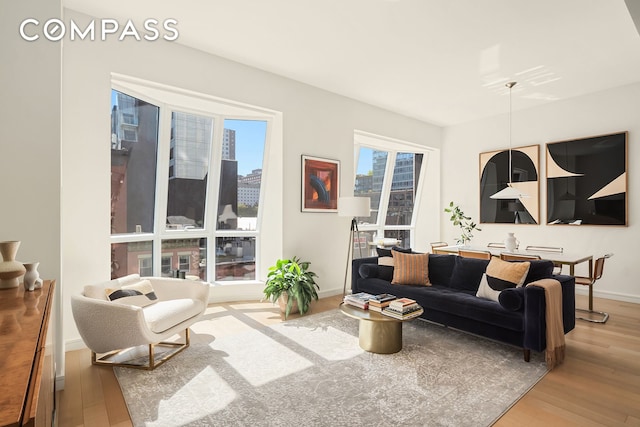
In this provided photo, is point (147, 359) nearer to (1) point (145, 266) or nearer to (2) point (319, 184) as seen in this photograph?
(1) point (145, 266)

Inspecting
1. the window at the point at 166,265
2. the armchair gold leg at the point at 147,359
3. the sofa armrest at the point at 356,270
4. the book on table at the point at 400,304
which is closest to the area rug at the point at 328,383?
the armchair gold leg at the point at 147,359

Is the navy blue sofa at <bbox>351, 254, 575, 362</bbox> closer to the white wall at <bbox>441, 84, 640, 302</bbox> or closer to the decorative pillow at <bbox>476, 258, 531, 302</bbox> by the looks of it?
the decorative pillow at <bbox>476, 258, 531, 302</bbox>

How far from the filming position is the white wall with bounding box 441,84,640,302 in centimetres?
504

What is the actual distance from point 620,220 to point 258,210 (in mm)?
5472

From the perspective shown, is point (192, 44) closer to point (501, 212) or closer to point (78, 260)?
point (78, 260)

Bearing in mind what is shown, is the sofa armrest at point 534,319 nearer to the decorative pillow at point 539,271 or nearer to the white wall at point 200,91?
the decorative pillow at point 539,271

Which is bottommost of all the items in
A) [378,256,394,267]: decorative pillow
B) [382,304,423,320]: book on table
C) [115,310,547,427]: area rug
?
[115,310,547,427]: area rug

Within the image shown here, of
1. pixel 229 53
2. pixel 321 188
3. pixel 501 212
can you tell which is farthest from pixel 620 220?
pixel 229 53

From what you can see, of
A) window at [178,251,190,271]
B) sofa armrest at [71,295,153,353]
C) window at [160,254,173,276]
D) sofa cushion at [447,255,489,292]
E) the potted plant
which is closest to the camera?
sofa armrest at [71,295,153,353]

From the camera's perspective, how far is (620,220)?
16.7ft

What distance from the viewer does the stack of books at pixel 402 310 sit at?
3.19 metres

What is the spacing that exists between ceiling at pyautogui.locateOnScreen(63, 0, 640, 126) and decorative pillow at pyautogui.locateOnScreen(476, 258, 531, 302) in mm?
2452

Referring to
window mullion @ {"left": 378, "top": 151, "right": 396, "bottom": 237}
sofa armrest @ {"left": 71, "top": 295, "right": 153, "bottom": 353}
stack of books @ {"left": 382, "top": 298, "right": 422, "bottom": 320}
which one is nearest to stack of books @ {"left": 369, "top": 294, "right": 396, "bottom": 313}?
stack of books @ {"left": 382, "top": 298, "right": 422, "bottom": 320}

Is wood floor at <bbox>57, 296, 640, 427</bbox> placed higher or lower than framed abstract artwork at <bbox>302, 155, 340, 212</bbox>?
lower
